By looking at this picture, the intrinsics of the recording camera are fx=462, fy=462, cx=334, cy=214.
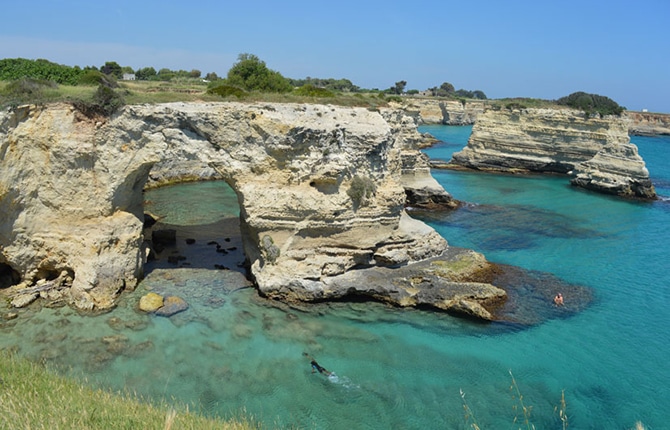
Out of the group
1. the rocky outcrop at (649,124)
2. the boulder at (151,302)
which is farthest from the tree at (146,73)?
the rocky outcrop at (649,124)

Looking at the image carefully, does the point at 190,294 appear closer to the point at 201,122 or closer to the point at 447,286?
the point at 201,122

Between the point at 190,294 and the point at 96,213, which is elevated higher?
the point at 96,213

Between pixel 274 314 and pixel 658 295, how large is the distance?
50.3ft

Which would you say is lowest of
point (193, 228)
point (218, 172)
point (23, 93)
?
point (193, 228)

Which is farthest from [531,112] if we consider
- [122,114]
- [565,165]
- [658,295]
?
[122,114]

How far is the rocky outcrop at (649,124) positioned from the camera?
326ft

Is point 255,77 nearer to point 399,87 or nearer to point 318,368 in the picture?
point 318,368

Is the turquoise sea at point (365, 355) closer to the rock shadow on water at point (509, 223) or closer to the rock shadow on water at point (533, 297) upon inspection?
the rock shadow on water at point (533, 297)

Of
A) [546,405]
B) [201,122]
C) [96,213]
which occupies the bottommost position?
[546,405]

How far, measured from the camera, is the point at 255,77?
80.5 ft

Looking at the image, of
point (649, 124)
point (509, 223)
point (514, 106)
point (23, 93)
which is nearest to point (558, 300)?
point (509, 223)

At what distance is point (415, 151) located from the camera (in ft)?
101

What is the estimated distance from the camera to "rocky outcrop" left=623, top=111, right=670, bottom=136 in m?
99.4

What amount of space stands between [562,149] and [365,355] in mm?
39011
